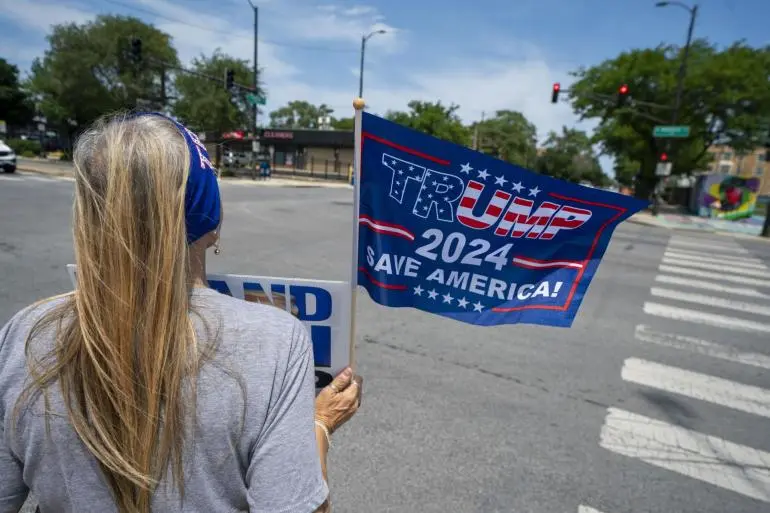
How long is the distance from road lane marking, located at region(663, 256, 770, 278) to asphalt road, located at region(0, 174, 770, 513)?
10.1 ft

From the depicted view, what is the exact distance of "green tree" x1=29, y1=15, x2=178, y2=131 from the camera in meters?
39.1

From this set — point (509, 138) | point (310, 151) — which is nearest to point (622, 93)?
point (310, 151)

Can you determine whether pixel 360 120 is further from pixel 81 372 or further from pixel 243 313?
pixel 81 372

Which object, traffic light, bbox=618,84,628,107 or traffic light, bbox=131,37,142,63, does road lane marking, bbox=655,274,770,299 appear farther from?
traffic light, bbox=131,37,142,63

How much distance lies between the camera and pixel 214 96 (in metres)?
38.6

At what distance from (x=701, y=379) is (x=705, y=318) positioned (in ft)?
8.90

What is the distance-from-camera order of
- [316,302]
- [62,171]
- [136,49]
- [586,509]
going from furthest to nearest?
1. [62,171]
2. [136,49]
3. [586,509]
4. [316,302]

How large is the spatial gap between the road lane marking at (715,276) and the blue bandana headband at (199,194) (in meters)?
11.4

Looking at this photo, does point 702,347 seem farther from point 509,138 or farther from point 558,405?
point 509,138

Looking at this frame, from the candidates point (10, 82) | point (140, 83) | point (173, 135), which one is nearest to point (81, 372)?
point (173, 135)

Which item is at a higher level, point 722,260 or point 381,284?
point 381,284

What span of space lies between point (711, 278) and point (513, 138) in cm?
7312

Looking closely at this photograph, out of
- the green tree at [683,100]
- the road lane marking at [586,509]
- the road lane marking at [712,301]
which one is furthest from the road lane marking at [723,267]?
the green tree at [683,100]

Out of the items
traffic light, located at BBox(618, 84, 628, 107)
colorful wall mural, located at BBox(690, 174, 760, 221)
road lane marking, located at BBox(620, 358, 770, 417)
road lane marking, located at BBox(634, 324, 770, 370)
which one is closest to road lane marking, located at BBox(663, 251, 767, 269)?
road lane marking, located at BBox(634, 324, 770, 370)
